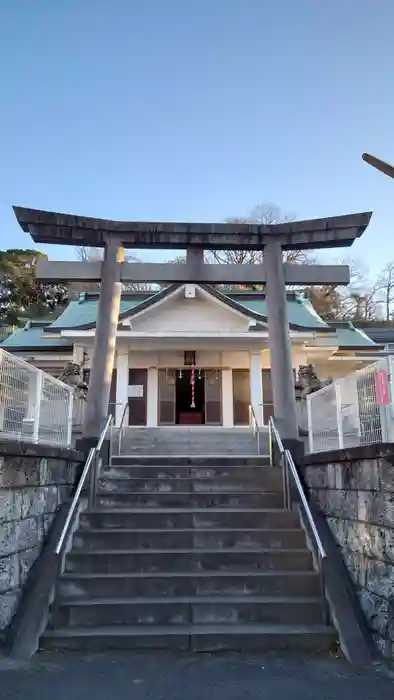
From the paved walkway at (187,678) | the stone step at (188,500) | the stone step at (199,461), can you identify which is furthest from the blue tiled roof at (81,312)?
the paved walkway at (187,678)

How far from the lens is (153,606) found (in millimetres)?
5453

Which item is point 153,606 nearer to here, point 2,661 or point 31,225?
point 2,661

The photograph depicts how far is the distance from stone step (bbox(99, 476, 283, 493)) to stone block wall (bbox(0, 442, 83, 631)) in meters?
1.24

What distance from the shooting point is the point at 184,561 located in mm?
6188

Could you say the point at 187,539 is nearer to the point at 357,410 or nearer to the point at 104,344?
the point at 357,410

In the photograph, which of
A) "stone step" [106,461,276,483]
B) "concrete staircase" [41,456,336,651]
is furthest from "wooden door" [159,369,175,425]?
"concrete staircase" [41,456,336,651]

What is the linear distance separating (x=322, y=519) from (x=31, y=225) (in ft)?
22.5

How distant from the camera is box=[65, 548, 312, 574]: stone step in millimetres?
6105

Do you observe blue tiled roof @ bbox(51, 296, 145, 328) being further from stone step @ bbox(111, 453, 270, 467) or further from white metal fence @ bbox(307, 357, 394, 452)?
white metal fence @ bbox(307, 357, 394, 452)

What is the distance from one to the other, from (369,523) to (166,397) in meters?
11.3

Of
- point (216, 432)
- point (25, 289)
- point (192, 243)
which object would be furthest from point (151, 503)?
point (25, 289)

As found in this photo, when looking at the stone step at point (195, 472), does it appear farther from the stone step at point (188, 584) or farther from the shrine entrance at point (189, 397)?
the shrine entrance at point (189, 397)

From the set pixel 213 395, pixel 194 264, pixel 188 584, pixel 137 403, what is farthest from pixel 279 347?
pixel 137 403

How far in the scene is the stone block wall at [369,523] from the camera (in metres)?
4.78
